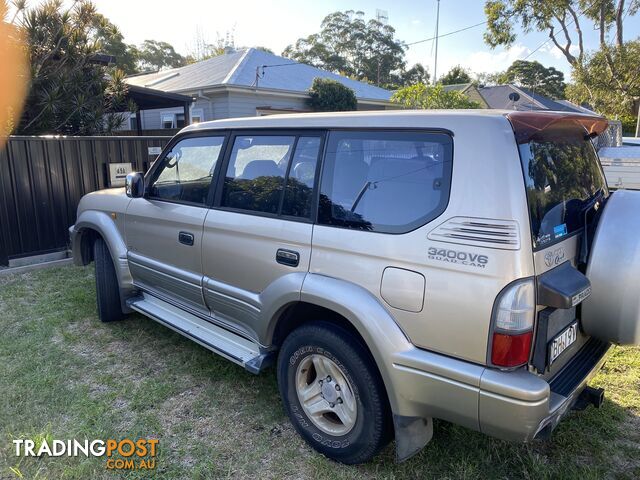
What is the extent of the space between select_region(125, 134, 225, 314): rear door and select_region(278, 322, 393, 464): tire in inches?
39.1

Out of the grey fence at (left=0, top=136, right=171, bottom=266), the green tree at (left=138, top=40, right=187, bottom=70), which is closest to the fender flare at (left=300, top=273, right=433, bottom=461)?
the grey fence at (left=0, top=136, right=171, bottom=266)

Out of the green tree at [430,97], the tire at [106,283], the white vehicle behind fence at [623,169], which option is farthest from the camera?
the green tree at [430,97]

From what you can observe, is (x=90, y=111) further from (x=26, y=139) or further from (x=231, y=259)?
(x=231, y=259)

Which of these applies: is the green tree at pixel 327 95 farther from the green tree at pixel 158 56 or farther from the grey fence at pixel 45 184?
the green tree at pixel 158 56

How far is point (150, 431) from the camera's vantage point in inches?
118

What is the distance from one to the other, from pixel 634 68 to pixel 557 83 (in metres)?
39.1

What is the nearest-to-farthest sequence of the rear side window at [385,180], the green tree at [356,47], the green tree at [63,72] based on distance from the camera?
1. the rear side window at [385,180]
2. the green tree at [63,72]
3. the green tree at [356,47]

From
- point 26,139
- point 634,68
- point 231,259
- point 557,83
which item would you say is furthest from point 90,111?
point 557,83

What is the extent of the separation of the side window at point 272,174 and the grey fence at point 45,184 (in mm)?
4577

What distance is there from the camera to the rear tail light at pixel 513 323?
1.96m

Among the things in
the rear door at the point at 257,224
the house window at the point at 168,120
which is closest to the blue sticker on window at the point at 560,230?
the rear door at the point at 257,224

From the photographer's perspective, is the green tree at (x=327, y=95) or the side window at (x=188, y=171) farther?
the green tree at (x=327, y=95)

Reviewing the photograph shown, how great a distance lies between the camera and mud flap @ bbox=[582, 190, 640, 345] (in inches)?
90.0

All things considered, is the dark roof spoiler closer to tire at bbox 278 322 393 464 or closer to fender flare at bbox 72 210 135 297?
tire at bbox 278 322 393 464
